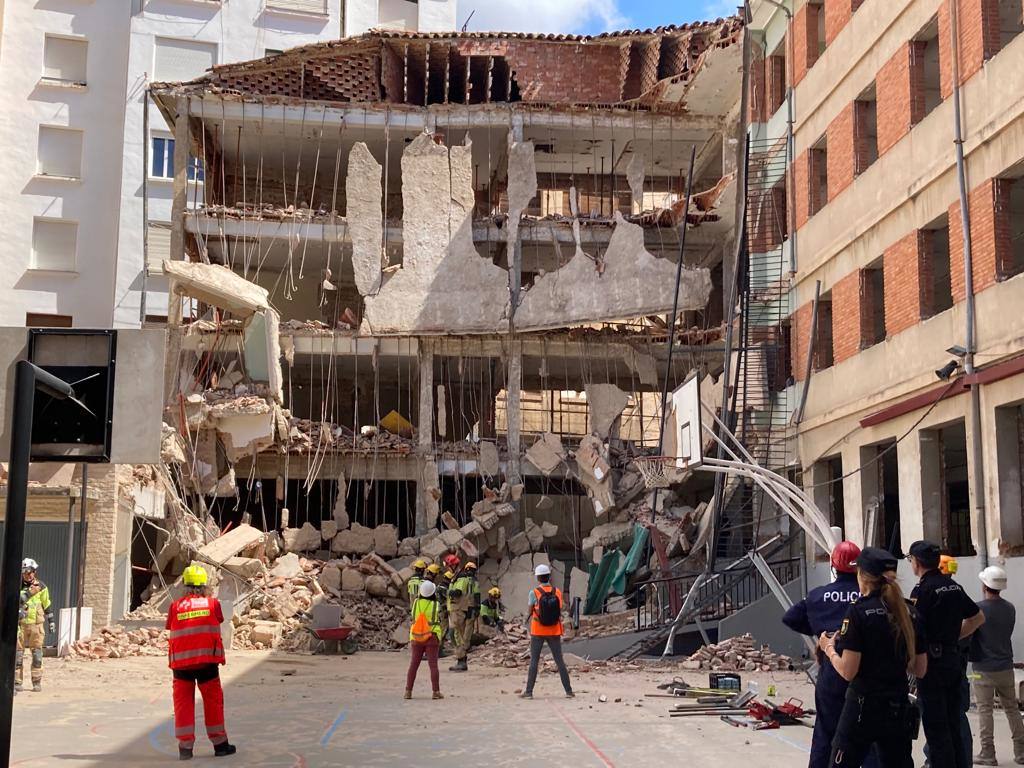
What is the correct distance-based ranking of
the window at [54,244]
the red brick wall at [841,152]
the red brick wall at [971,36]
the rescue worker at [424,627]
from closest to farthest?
the rescue worker at [424,627], the red brick wall at [971,36], the red brick wall at [841,152], the window at [54,244]

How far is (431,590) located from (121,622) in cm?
1107

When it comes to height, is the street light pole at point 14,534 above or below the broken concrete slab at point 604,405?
below

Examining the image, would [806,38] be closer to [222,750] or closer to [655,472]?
[655,472]

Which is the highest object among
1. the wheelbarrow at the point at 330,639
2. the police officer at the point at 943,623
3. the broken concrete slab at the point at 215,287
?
the broken concrete slab at the point at 215,287

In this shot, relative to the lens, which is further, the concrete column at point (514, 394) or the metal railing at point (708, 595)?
the concrete column at point (514, 394)

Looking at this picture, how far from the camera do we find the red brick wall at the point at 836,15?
21.8m

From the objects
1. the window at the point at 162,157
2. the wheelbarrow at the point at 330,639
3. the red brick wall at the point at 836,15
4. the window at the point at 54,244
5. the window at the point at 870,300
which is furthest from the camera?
the window at the point at 162,157

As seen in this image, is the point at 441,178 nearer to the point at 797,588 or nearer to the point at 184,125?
the point at 184,125

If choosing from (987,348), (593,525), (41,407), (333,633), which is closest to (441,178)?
(593,525)

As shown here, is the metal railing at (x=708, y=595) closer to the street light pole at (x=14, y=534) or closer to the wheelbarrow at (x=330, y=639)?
the wheelbarrow at (x=330, y=639)

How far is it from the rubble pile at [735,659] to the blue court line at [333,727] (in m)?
6.77

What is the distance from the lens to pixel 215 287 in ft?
91.5

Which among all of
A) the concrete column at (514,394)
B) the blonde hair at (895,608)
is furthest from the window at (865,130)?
the blonde hair at (895,608)

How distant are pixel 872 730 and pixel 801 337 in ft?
58.9
